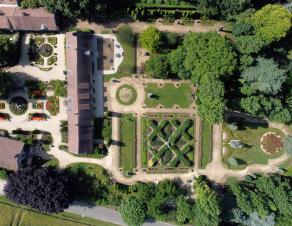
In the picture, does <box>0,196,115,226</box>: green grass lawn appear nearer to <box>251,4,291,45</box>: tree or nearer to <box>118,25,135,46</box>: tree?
<box>118,25,135,46</box>: tree

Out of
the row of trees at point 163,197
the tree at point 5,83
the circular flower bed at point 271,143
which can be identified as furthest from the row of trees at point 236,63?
the tree at point 5,83

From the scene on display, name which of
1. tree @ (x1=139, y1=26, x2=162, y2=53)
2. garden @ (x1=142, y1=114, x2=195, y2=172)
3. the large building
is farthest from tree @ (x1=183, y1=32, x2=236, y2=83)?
the large building

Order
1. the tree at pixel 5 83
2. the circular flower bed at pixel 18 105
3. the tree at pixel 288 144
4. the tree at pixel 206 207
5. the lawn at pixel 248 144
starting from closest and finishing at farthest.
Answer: the tree at pixel 5 83, the tree at pixel 206 207, the tree at pixel 288 144, the circular flower bed at pixel 18 105, the lawn at pixel 248 144

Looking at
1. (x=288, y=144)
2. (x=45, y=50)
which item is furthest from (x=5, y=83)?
(x=288, y=144)

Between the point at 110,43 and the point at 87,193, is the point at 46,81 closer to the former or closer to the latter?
the point at 110,43

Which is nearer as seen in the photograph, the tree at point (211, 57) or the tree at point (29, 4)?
the tree at point (211, 57)

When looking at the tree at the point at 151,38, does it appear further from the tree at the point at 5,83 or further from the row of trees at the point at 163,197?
the row of trees at the point at 163,197
